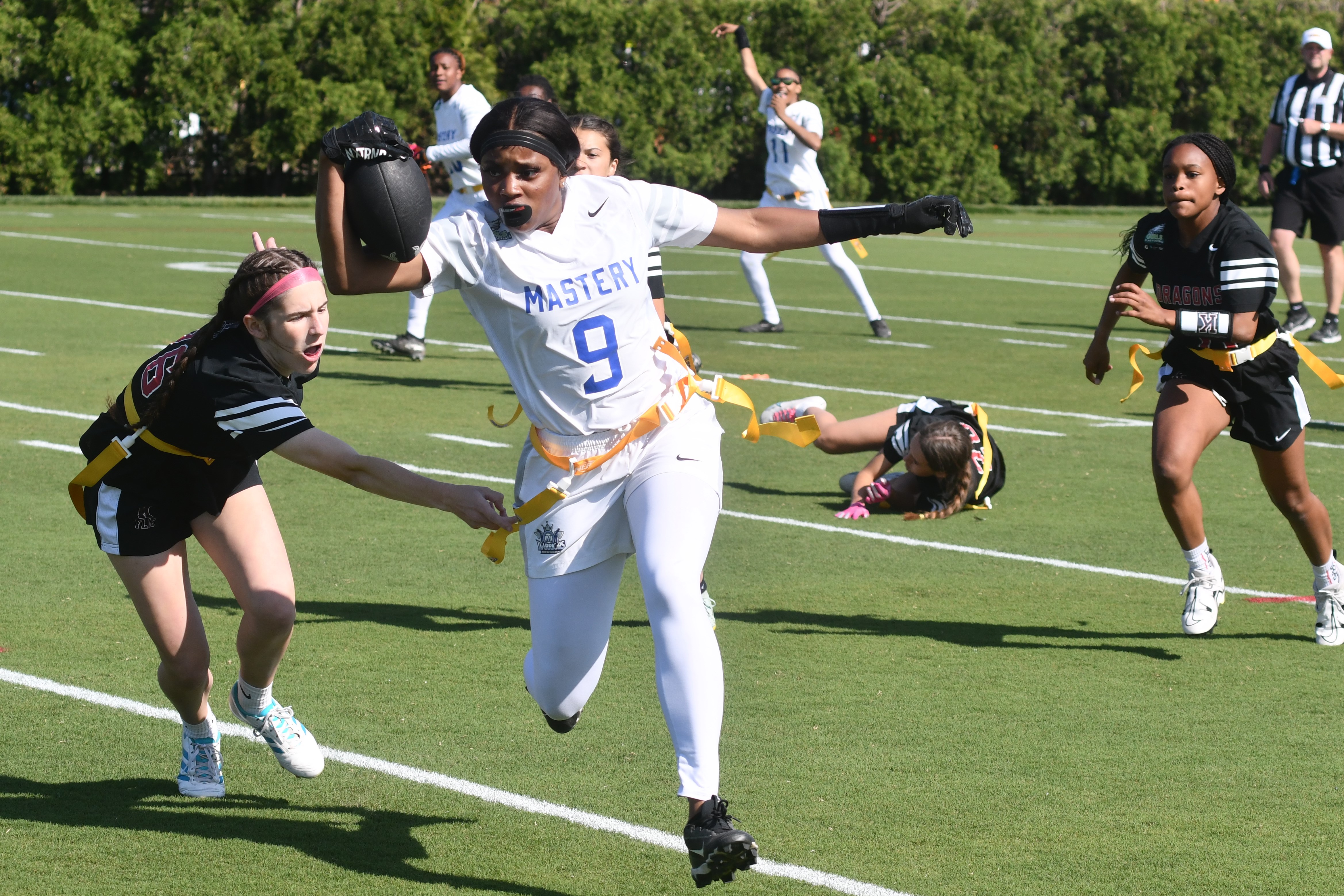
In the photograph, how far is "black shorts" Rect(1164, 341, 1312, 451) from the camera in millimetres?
6418

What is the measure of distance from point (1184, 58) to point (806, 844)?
42696 millimetres

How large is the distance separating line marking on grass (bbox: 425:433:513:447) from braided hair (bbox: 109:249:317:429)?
5889 mm

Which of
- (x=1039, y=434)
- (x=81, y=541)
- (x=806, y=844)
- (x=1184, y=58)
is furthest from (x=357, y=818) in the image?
(x=1184, y=58)

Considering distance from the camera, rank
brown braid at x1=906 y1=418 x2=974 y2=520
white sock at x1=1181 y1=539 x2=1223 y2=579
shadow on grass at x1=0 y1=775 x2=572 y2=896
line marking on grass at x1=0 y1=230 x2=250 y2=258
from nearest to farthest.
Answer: shadow on grass at x1=0 y1=775 x2=572 y2=896 → white sock at x1=1181 y1=539 x2=1223 y2=579 → brown braid at x1=906 y1=418 x2=974 y2=520 → line marking on grass at x1=0 y1=230 x2=250 y2=258

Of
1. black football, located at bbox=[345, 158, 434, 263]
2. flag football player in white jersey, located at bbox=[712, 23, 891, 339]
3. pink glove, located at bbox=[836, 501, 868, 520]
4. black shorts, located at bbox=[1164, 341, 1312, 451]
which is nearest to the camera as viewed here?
black football, located at bbox=[345, 158, 434, 263]

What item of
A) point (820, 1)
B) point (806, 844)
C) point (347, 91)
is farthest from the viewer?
point (820, 1)

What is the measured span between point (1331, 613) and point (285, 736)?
4.13 m

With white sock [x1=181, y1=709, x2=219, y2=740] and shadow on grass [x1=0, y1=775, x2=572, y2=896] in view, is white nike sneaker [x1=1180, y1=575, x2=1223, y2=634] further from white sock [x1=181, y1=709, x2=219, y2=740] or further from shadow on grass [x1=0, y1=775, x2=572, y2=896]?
white sock [x1=181, y1=709, x2=219, y2=740]

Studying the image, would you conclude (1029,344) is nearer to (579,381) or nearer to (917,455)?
(917,455)

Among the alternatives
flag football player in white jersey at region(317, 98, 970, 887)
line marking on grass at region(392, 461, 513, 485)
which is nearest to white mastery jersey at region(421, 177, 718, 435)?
flag football player in white jersey at region(317, 98, 970, 887)

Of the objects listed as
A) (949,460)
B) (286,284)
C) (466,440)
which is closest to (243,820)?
(286,284)

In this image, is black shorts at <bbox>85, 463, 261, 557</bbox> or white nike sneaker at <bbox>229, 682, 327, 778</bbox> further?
white nike sneaker at <bbox>229, 682, 327, 778</bbox>

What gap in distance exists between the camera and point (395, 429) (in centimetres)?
1086

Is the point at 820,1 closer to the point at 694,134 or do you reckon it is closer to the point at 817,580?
the point at 694,134
